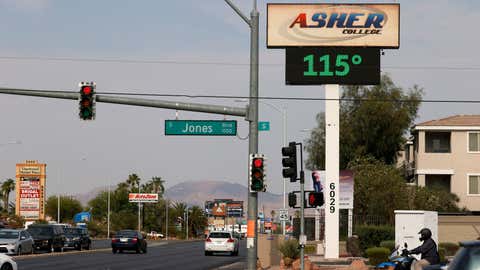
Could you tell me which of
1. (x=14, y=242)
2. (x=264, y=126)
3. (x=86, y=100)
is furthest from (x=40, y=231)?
(x=264, y=126)

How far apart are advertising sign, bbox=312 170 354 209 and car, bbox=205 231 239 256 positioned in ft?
30.4

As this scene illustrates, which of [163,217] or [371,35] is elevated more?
[371,35]

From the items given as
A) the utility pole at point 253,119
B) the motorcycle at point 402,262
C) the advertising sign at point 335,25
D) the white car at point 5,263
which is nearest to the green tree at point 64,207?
the advertising sign at point 335,25

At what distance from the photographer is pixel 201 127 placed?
3152cm

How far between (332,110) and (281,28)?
195 inches

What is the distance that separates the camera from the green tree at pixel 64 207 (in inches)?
5778

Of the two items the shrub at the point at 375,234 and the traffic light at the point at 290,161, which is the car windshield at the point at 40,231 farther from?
the traffic light at the point at 290,161

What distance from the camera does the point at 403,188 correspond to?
217 feet

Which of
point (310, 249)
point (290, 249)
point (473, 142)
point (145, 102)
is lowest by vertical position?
point (310, 249)

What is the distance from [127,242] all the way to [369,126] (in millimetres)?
26104

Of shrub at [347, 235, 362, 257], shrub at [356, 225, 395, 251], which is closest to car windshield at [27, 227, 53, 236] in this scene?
shrub at [347, 235, 362, 257]

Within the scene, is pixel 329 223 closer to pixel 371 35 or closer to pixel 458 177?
pixel 371 35

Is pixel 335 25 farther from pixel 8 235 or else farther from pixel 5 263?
pixel 5 263

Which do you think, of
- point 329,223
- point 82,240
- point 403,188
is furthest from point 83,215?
point 329,223
